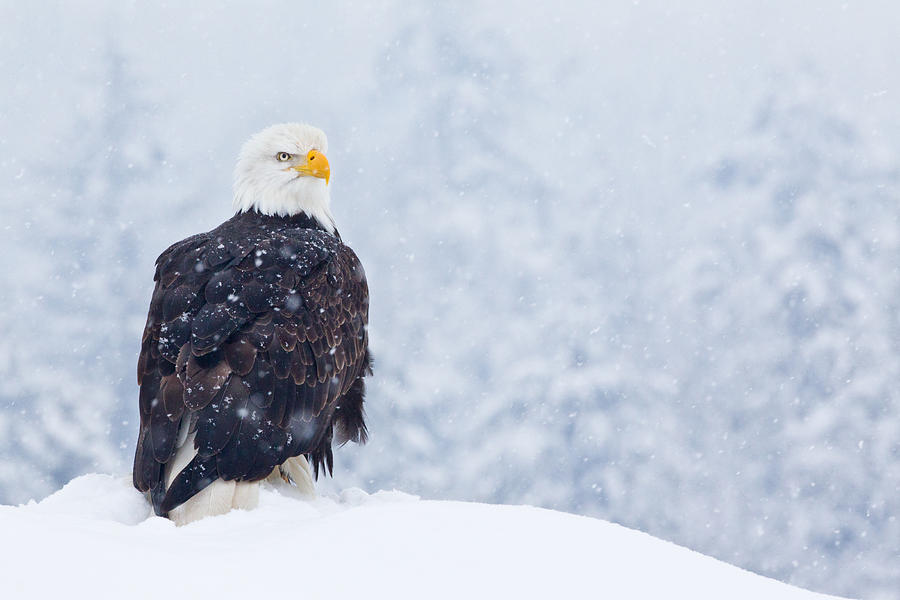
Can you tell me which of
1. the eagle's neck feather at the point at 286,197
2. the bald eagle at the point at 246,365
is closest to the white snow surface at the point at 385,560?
the bald eagle at the point at 246,365

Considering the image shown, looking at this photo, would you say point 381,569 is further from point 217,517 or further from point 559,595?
point 217,517

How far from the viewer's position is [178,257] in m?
4.81

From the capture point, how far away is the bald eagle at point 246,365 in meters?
3.84

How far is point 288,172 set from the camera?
5.54 m

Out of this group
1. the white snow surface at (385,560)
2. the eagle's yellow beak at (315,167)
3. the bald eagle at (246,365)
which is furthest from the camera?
the eagle's yellow beak at (315,167)

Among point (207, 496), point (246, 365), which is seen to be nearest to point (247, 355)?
point (246, 365)

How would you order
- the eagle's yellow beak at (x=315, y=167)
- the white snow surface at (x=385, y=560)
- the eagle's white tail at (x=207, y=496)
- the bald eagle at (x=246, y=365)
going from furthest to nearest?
1. the eagle's yellow beak at (x=315, y=167)
2. the bald eagle at (x=246, y=365)
3. the eagle's white tail at (x=207, y=496)
4. the white snow surface at (x=385, y=560)

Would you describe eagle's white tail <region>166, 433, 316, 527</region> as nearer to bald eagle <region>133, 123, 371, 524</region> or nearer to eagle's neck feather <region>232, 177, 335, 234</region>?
bald eagle <region>133, 123, 371, 524</region>

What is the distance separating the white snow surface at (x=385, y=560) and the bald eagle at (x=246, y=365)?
879 mm

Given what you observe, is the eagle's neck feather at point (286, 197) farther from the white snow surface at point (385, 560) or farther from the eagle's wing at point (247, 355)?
the white snow surface at point (385, 560)

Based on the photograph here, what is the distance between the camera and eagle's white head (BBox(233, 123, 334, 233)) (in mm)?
5543

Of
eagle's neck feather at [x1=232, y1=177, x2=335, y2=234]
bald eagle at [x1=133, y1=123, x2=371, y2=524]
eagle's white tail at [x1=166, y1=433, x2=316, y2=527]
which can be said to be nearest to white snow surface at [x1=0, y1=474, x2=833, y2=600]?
eagle's white tail at [x1=166, y1=433, x2=316, y2=527]

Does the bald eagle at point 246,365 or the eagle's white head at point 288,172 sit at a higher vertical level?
the eagle's white head at point 288,172

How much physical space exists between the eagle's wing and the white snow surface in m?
0.96
